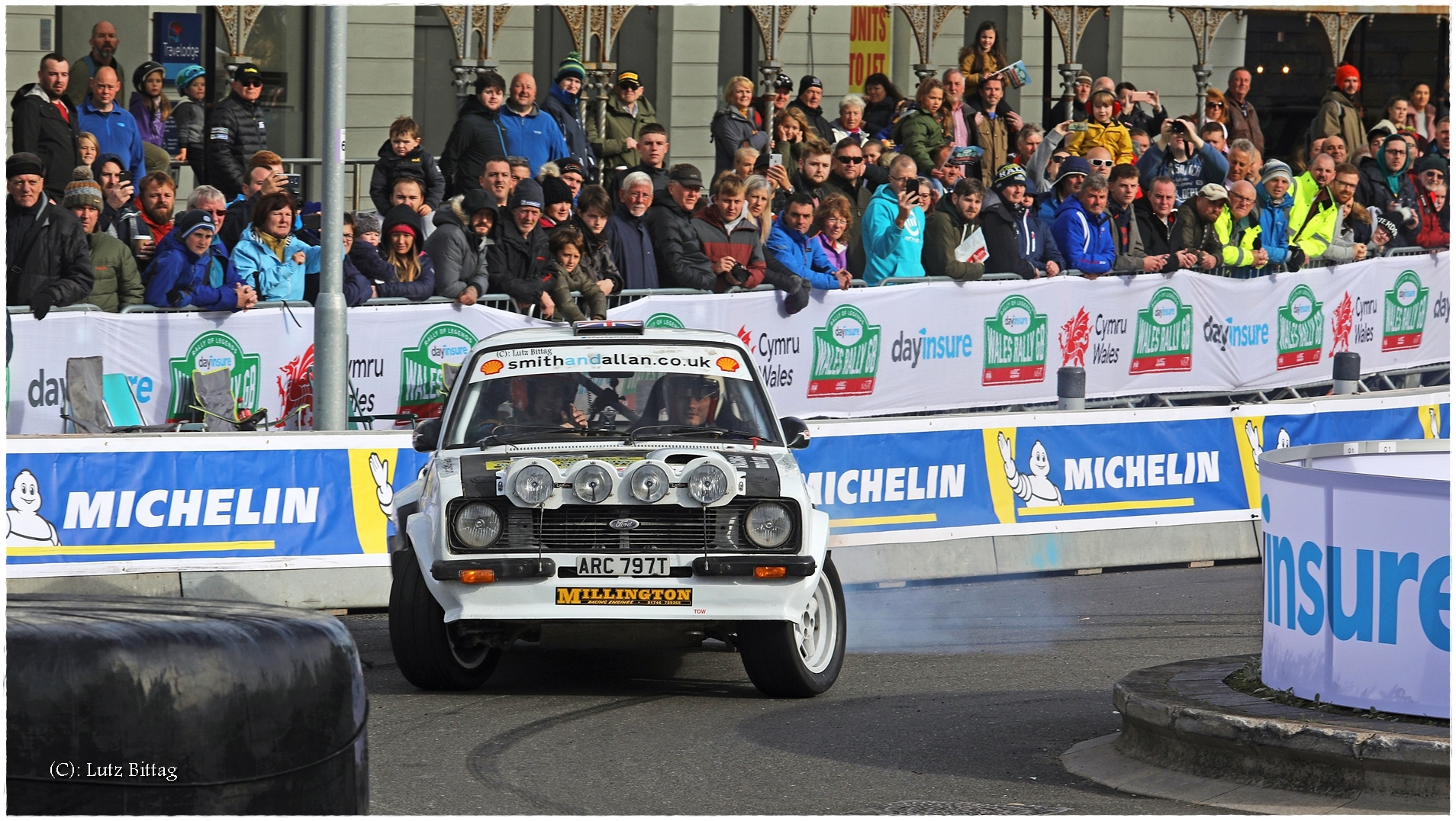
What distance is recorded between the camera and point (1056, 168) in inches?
803

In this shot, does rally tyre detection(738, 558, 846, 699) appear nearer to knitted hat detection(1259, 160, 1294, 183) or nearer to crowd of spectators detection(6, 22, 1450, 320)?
crowd of spectators detection(6, 22, 1450, 320)

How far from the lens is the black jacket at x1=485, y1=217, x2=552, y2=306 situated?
1528cm

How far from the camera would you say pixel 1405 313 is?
21188mm

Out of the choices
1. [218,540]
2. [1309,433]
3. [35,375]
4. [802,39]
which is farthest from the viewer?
[802,39]

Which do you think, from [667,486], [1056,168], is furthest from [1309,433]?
[667,486]

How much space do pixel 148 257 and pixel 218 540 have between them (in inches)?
150

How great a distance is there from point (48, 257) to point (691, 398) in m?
5.53

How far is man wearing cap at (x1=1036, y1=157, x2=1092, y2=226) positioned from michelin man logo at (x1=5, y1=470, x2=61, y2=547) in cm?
1023

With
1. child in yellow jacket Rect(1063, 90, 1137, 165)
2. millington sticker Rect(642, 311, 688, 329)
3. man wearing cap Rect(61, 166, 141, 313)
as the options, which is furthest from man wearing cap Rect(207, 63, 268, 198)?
child in yellow jacket Rect(1063, 90, 1137, 165)

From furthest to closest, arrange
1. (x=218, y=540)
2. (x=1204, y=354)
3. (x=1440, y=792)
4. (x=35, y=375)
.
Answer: (x=1204, y=354) < (x=35, y=375) < (x=218, y=540) < (x=1440, y=792)

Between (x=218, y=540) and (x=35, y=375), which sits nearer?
(x=218, y=540)

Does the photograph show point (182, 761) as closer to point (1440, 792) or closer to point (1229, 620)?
point (1440, 792)

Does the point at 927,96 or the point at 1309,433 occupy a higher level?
the point at 927,96

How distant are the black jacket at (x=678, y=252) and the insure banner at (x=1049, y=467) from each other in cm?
307
